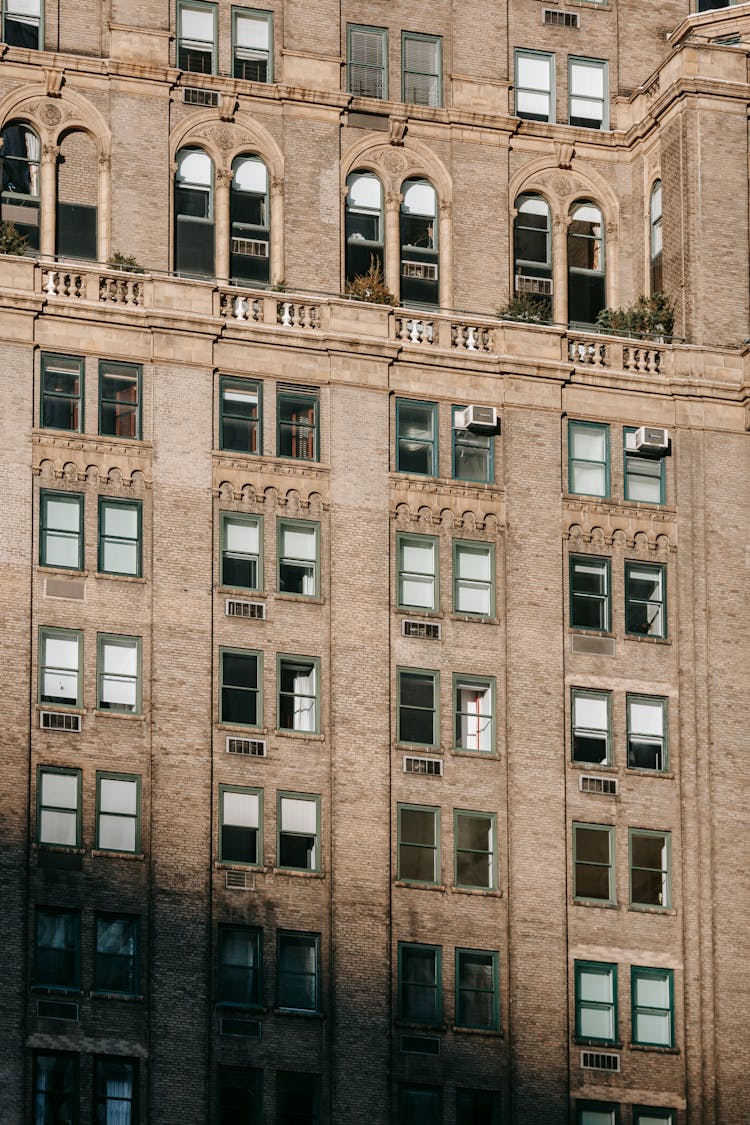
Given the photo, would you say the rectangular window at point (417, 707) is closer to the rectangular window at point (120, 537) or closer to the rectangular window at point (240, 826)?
the rectangular window at point (240, 826)

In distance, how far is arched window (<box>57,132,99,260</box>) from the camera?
291ft

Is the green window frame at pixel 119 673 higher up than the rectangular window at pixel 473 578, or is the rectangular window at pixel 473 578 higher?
the rectangular window at pixel 473 578

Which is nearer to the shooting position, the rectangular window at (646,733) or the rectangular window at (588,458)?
the rectangular window at (646,733)

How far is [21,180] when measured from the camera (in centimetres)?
8925

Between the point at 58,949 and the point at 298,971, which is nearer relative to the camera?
the point at 58,949

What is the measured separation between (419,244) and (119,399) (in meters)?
9.48

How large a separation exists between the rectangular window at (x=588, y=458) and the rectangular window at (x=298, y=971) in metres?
13.1

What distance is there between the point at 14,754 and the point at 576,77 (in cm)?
2383

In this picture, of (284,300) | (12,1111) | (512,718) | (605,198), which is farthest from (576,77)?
(12,1111)

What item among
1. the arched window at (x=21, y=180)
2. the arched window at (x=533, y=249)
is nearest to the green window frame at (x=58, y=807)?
the arched window at (x=21, y=180)

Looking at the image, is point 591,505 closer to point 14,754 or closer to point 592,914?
point 592,914

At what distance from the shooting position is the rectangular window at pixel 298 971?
8338cm

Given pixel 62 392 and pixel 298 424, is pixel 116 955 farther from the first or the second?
pixel 298 424

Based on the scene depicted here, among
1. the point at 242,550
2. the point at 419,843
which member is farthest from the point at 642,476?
the point at 419,843
